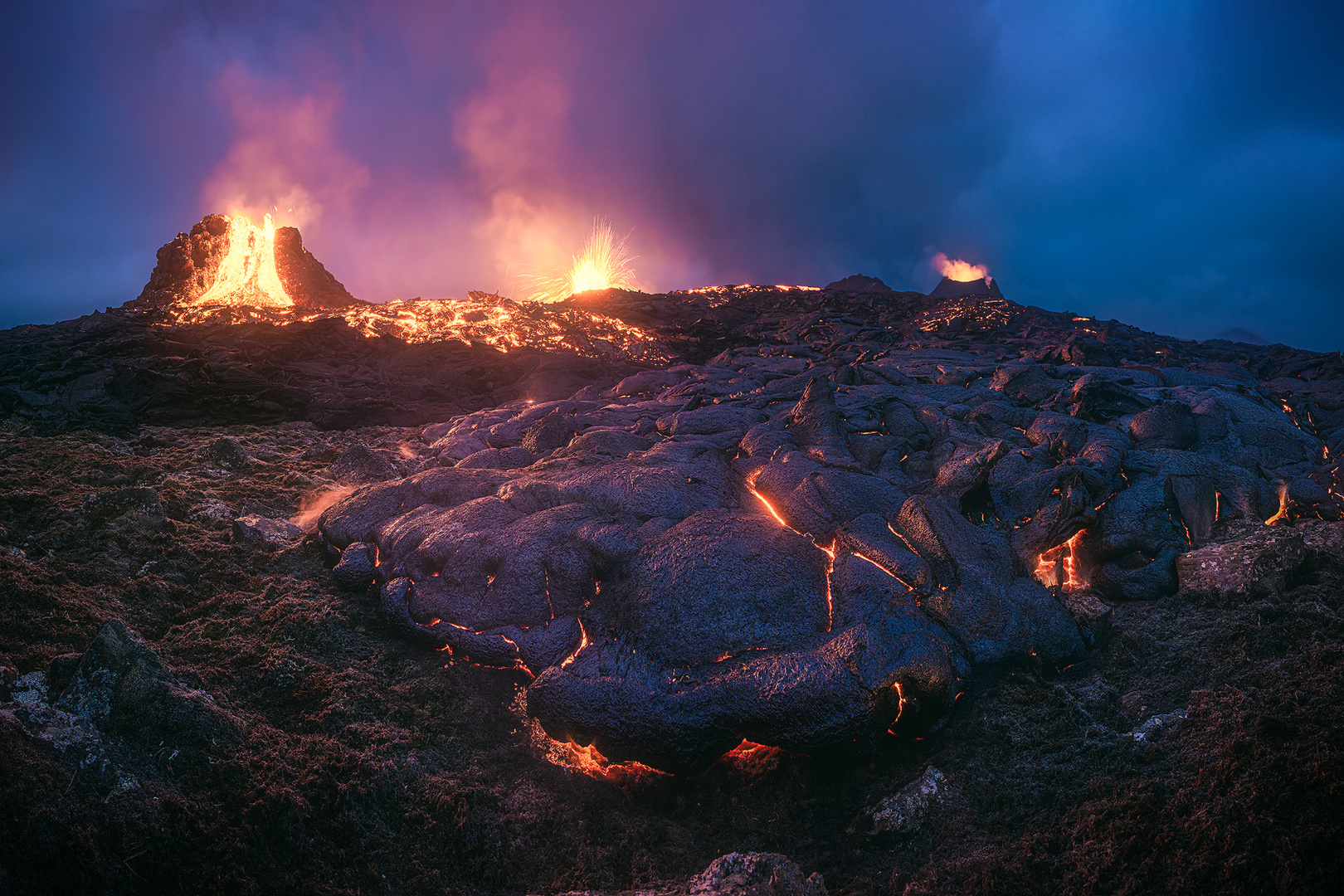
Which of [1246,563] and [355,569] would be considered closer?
[1246,563]

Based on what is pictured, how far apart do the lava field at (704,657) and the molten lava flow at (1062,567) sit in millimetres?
34

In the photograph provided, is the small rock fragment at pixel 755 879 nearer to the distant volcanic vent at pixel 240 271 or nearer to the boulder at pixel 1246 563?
the boulder at pixel 1246 563

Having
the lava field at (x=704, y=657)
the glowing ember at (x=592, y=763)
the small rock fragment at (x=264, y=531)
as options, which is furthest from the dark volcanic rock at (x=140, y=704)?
the small rock fragment at (x=264, y=531)

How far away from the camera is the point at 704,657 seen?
145 inches

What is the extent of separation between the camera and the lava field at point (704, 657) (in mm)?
2586

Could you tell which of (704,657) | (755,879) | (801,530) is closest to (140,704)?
(704,657)

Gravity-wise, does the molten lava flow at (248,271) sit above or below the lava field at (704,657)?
above

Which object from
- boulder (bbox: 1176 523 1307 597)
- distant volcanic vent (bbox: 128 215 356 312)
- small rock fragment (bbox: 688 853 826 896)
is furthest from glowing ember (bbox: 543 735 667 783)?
distant volcanic vent (bbox: 128 215 356 312)

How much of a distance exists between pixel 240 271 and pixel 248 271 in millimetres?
303

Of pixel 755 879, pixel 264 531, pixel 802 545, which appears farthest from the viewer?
pixel 264 531

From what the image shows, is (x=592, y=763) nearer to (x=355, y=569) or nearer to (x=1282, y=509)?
(x=355, y=569)

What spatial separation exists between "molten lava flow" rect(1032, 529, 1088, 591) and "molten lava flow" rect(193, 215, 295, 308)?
2658cm

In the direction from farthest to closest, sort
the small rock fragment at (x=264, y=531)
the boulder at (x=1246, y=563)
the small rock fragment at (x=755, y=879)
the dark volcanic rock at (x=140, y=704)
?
1. the small rock fragment at (x=264, y=531)
2. the boulder at (x=1246, y=563)
3. the dark volcanic rock at (x=140, y=704)
4. the small rock fragment at (x=755, y=879)

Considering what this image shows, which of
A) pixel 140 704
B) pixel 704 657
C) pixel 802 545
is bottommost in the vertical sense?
pixel 140 704
